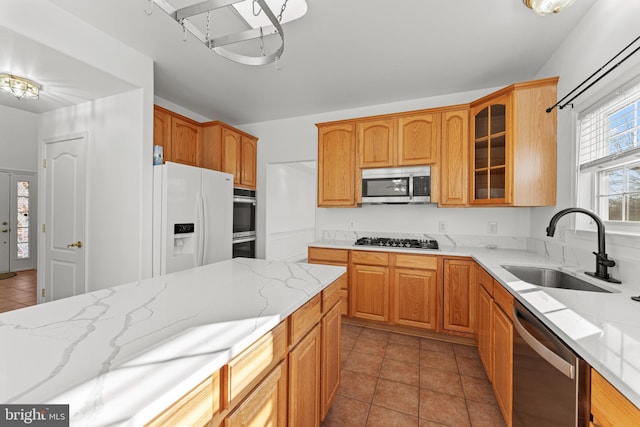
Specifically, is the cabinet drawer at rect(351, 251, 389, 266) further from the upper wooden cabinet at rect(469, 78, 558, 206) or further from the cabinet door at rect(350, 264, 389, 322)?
the upper wooden cabinet at rect(469, 78, 558, 206)

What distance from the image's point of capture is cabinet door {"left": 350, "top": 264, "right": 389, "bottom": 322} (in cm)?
281

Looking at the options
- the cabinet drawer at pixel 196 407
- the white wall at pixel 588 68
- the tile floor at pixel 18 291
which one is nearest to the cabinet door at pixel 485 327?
the white wall at pixel 588 68

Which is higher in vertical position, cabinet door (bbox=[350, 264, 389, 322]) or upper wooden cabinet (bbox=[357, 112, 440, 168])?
upper wooden cabinet (bbox=[357, 112, 440, 168])

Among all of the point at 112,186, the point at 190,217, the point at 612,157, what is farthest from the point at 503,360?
the point at 112,186

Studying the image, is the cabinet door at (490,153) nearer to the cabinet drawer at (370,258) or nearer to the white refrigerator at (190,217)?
the cabinet drawer at (370,258)

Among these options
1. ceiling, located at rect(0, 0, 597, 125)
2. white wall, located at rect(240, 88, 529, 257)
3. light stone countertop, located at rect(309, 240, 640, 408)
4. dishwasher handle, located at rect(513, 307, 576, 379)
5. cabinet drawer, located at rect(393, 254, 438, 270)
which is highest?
ceiling, located at rect(0, 0, 597, 125)

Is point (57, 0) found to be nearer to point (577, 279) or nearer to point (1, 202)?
point (577, 279)

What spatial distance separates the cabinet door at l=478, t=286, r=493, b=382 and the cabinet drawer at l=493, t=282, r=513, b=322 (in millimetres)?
144

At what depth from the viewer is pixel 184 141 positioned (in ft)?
10.8

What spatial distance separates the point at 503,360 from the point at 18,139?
787 centimetres

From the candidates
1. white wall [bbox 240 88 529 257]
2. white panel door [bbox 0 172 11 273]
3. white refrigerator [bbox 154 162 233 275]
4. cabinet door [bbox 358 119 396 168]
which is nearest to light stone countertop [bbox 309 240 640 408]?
white wall [bbox 240 88 529 257]

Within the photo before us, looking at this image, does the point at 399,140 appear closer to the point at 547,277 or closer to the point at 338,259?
the point at 338,259

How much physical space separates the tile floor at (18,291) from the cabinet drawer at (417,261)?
15.3 feet

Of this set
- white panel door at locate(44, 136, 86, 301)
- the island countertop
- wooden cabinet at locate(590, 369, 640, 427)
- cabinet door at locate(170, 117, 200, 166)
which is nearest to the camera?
the island countertop
